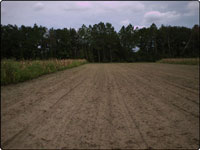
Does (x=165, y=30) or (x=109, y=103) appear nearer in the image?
(x=109, y=103)

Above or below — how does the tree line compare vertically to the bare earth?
above

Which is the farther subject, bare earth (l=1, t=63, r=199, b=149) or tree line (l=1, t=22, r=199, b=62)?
tree line (l=1, t=22, r=199, b=62)

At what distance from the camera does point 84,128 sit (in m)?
2.29

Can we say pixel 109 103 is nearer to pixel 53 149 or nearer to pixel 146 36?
pixel 53 149

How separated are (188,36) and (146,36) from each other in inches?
833

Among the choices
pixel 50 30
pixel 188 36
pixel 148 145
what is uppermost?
pixel 50 30

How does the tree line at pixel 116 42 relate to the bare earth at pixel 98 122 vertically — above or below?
above

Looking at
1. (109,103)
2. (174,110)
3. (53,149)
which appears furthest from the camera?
(109,103)

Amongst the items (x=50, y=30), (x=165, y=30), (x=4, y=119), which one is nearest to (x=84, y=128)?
(x=4, y=119)

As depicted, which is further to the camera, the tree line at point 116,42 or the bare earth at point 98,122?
the tree line at point 116,42

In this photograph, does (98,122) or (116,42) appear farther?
(116,42)

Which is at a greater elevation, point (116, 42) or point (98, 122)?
point (116, 42)

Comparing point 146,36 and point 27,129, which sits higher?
point 146,36

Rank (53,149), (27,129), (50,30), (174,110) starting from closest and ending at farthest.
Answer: (53,149) → (27,129) → (174,110) → (50,30)
